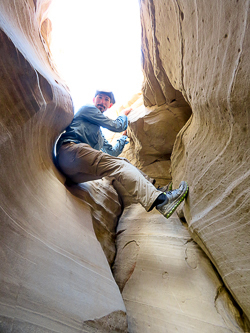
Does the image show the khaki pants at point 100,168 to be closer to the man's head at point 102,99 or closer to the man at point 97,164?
the man at point 97,164

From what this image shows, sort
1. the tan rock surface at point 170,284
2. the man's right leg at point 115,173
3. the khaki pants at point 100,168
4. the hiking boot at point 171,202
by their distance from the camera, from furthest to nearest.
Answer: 1. the khaki pants at point 100,168
2. the man's right leg at point 115,173
3. the hiking boot at point 171,202
4. the tan rock surface at point 170,284

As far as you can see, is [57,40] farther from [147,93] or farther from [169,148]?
[169,148]

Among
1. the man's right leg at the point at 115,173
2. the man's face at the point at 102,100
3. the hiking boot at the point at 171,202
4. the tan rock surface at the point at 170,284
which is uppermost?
the man's face at the point at 102,100

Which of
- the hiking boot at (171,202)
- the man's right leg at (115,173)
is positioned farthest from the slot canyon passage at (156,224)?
the man's right leg at (115,173)

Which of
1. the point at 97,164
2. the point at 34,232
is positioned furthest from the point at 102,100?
the point at 34,232

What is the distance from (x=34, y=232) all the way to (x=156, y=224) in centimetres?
232

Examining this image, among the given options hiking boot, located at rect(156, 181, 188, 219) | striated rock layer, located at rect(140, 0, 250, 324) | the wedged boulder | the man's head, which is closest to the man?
hiking boot, located at rect(156, 181, 188, 219)

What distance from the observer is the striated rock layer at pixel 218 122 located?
1.76 meters

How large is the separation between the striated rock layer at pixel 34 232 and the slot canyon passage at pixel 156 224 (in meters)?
0.01

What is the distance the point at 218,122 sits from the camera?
225cm

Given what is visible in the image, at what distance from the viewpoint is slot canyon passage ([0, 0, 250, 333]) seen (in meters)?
1.81

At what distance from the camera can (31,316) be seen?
1.71 metres

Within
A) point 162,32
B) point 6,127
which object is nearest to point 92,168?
point 6,127

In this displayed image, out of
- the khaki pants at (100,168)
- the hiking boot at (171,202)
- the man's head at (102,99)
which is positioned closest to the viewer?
the hiking boot at (171,202)
